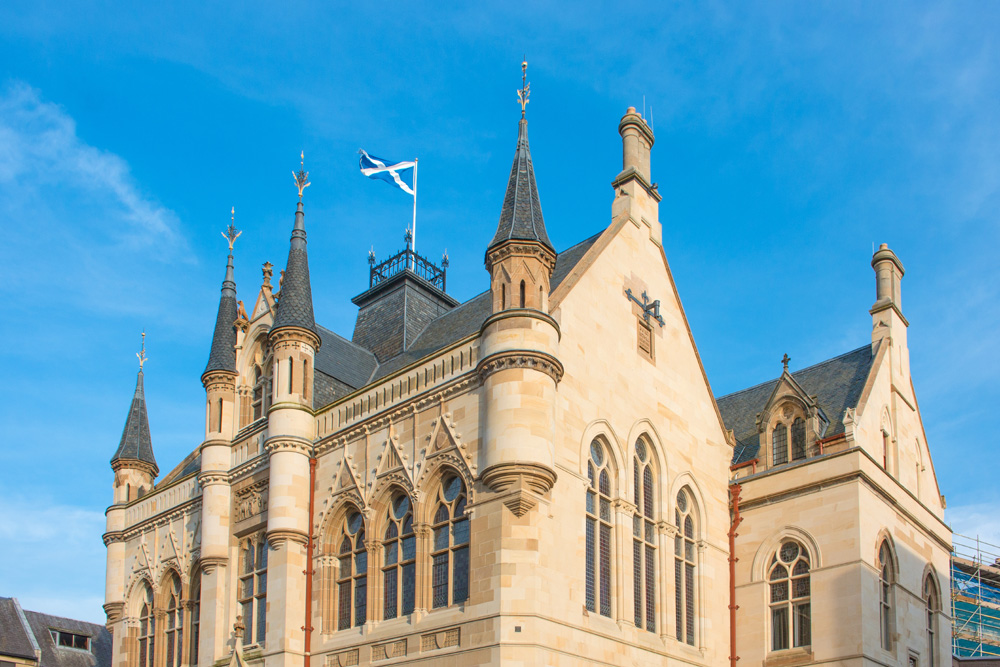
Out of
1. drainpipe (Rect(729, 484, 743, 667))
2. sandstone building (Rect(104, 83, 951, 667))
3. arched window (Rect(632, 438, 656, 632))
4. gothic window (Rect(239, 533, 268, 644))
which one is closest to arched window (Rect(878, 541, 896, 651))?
sandstone building (Rect(104, 83, 951, 667))

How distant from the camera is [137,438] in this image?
1560 inches

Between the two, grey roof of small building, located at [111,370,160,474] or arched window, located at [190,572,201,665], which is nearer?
arched window, located at [190,572,201,665]

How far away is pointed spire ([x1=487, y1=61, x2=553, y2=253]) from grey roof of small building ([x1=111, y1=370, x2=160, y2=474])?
62.0 feet

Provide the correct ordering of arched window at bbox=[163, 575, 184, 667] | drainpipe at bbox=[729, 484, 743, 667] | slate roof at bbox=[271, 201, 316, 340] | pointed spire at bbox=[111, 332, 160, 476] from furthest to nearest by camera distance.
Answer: pointed spire at bbox=[111, 332, 160, 476] < arched window at bbox=[163, 575, 184, 667] < slate roof at bbox=[271, 201, 316, 340] < drainpipe at bbox=[729, 484, 743, 667]

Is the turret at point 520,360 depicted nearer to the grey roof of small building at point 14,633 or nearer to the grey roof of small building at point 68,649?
the grey roof of small building at point 14,633

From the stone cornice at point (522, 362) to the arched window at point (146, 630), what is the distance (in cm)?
1661

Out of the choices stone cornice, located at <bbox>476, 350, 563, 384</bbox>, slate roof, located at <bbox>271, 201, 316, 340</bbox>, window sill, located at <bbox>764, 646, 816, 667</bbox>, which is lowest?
window sill, located at <bbox>764, 646, 816, 667</bbox>

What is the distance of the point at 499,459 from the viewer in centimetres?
2370

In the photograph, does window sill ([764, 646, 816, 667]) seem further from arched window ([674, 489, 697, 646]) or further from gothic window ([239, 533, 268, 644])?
gothic window ([239, 533, 268, 644])

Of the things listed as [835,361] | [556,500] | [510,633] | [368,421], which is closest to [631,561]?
[556,500]

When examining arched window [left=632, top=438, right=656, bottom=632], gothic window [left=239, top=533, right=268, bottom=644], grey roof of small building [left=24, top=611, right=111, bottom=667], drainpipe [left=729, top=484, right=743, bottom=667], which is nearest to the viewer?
arched window [left=632, top=438, right=656, bottom=632]

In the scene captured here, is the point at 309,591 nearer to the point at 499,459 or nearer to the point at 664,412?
the point at 499,459

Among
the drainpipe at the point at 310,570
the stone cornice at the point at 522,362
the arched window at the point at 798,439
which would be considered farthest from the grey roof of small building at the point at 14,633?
the arched window at the point at 798,439

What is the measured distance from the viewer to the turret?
23609 millimetres
